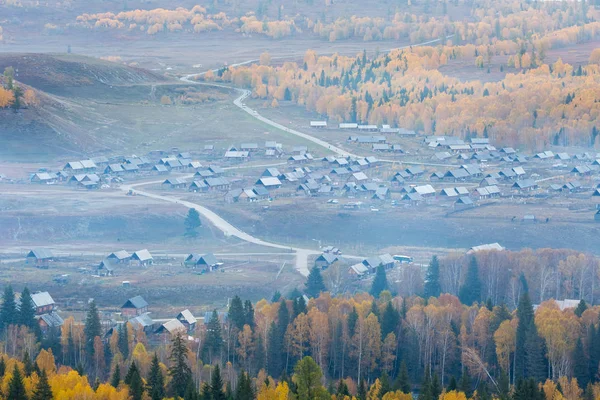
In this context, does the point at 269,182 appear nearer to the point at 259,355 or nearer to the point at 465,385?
the point at 259,355

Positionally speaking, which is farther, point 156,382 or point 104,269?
point 104,269

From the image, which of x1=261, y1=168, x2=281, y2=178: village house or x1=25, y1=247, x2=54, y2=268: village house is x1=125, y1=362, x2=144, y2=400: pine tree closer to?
x1=25, y1=247, x2=54, y2=268: village house

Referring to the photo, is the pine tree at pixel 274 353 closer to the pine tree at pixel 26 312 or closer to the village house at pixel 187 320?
the village house at pixel 187 320

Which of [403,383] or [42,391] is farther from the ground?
[42,391]

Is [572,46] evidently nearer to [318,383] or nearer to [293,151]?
[293,151]

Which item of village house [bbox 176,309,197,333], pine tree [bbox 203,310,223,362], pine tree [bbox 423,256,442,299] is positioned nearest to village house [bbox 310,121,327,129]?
pine tree [bbox 423,256,442,299]

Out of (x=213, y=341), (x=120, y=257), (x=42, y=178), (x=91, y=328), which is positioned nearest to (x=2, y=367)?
(x=91, y=328)

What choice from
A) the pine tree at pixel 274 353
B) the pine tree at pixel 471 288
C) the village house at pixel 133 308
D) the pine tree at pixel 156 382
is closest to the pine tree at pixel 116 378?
the pine tree at pixel 156 382
